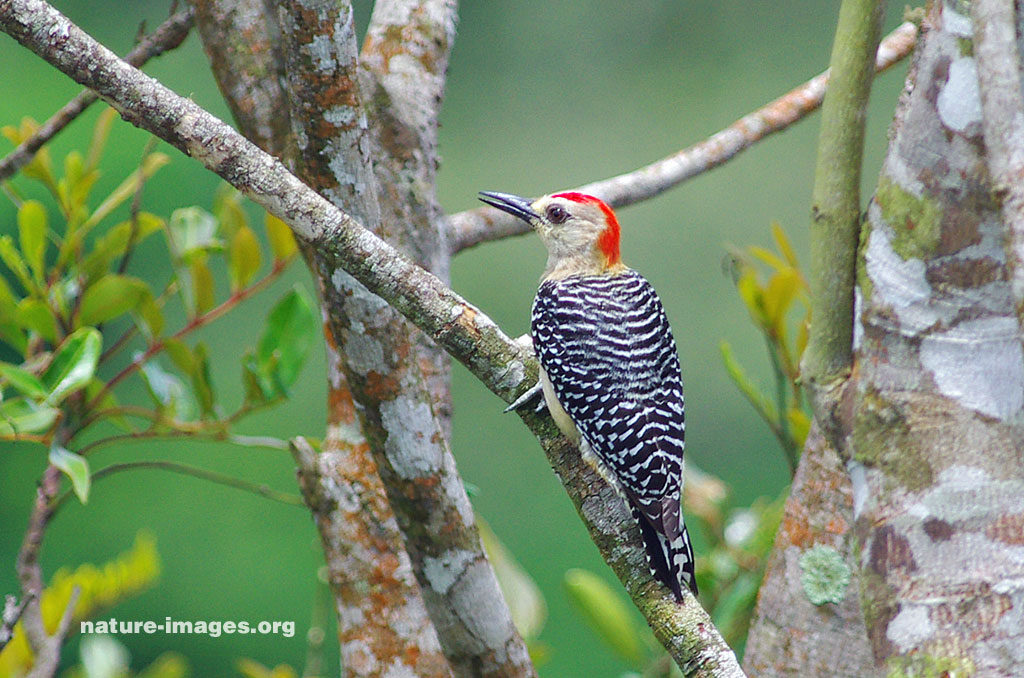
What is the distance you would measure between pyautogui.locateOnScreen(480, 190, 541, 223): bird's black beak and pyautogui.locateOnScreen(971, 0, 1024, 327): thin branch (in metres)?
1.09

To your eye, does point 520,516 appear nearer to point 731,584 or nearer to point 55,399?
point 731,584

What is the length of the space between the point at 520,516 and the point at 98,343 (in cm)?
285

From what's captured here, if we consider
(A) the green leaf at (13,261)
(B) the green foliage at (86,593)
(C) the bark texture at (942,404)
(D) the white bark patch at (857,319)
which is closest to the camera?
(C) the bark texture at (942,404)

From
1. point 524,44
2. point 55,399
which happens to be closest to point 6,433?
point 55,399

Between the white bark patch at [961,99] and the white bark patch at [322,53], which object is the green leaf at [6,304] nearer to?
the white bark patch at [322,53]

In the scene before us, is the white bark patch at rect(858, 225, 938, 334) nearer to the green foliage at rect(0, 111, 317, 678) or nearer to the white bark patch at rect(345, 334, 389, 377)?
the white bark patch at rect(345, 334, 389, 377)

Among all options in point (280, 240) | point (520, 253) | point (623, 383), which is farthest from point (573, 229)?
point (520, 253)

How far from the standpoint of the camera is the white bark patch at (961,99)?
101 centimetres

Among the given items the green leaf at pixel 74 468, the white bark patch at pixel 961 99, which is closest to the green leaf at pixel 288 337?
the green leaf at pixel 74 468

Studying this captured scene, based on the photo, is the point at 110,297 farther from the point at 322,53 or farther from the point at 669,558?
the point at 669,558

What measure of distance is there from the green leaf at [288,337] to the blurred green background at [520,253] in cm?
227

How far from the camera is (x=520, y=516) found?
4215 mm

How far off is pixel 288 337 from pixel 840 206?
0.98 meters

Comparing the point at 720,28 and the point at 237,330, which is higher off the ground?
the point at 720,28
